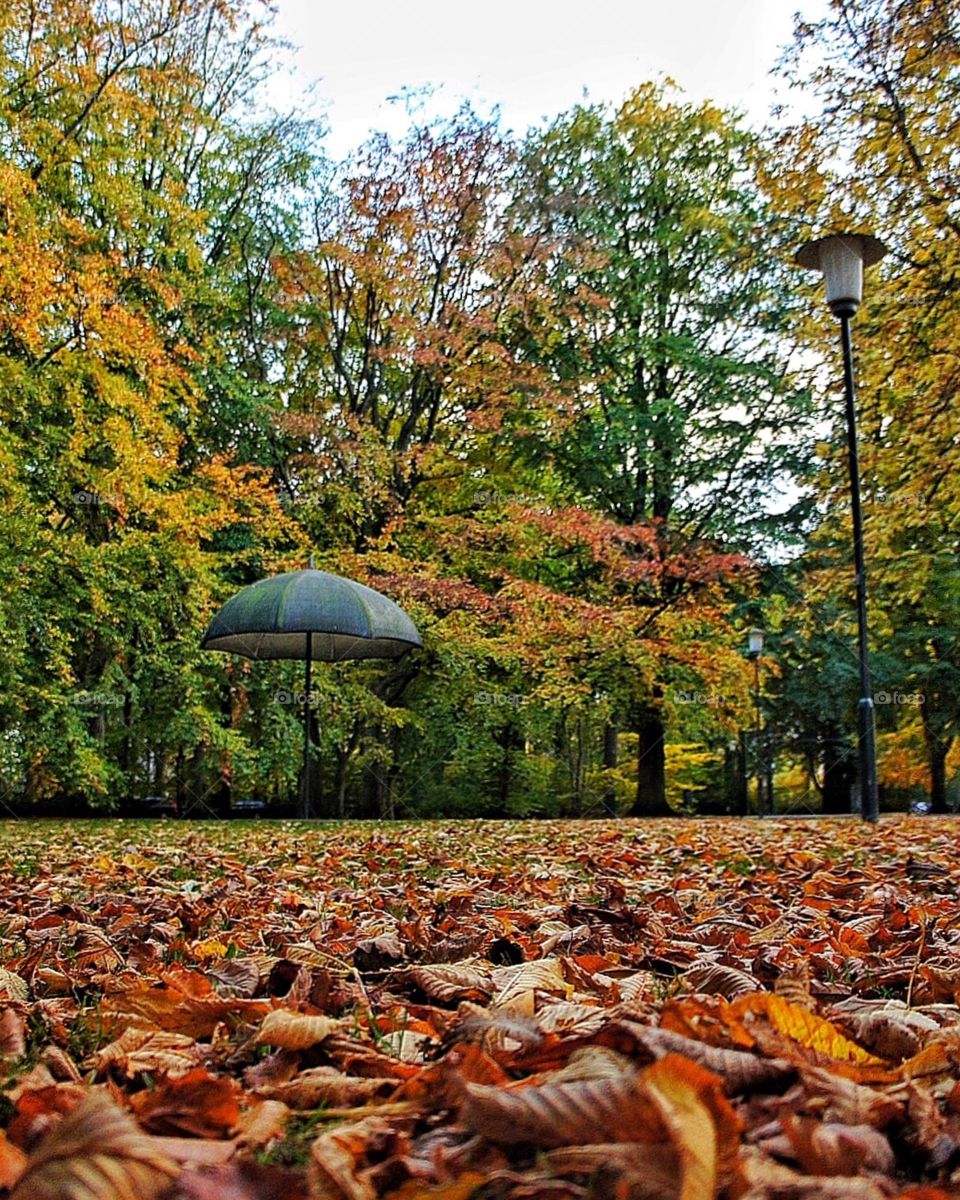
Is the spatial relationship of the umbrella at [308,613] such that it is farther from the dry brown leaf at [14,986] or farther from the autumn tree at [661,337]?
the autumn tree at [661,337]

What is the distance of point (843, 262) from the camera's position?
24.6 feet

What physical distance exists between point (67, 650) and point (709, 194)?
12.6 m

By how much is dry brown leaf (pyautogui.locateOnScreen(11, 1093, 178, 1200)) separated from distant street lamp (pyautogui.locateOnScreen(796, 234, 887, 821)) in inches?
288

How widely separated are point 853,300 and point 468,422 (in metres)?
8.50

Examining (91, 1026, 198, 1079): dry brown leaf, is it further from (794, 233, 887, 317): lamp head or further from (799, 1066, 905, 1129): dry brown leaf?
(794, 233, 887, 317): lamp head

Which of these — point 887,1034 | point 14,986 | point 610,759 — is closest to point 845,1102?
point 887,1034

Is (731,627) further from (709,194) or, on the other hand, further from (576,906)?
(576,906)

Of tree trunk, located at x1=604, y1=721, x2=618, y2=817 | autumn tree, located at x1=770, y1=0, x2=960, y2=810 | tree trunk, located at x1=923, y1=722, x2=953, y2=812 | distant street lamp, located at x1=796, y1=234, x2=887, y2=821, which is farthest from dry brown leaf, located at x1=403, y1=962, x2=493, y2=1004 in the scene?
tree trunk, located at x1=923, y1=722, x2=953, y2=812

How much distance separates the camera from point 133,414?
37.4 feet

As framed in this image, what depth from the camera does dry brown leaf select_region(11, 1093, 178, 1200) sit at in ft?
2.37

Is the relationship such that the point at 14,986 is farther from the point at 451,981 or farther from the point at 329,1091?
the point at 329,1091

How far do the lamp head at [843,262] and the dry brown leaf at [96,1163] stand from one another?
25.6ft

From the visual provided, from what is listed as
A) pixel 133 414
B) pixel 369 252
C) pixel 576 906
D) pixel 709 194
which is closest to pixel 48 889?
pixel 576 906

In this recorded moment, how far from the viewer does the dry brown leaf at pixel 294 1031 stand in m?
1.33
